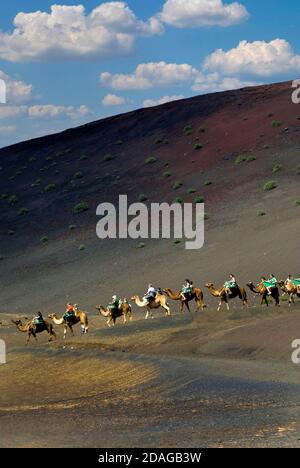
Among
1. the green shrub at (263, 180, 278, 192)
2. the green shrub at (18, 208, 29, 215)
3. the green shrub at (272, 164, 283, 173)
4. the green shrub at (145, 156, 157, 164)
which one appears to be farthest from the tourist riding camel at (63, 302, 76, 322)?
the green shrub at (145, 156, 157, 164)

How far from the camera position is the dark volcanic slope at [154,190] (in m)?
58.8

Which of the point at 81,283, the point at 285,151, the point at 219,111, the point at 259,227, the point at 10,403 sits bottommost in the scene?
the point at 10,403

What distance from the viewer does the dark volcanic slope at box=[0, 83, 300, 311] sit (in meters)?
58.8

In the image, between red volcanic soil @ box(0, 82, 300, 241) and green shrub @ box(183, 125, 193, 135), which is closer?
red volcanic soil @ box(0, 82, 300, 241)

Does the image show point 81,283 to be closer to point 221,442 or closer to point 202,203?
point 202,203

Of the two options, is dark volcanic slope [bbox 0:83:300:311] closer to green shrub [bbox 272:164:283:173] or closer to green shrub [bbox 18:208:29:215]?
green shrub [bbox 18:208:29:215]

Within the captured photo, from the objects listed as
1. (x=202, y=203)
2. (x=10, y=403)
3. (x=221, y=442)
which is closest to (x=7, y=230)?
(x=202, y=203)

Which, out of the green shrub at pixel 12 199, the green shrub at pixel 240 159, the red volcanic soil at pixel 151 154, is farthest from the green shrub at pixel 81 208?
the green shrub at pixel 240 159

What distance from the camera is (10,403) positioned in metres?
24.1

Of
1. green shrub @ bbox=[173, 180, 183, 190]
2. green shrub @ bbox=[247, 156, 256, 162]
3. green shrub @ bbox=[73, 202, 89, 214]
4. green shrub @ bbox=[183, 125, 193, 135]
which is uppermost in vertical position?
green shrub @ bbox=[183, 125, 193, 135]

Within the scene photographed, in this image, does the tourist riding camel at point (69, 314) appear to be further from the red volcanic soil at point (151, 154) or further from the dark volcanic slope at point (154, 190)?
the red volcanic soil at point (151, 154)

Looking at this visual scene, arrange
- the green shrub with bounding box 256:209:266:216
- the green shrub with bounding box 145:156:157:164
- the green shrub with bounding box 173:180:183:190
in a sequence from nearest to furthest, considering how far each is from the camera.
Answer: the green shrub with bounding box 256:209:266:216 → the green shrub with bounding box 173:180:183:190 → the green shrub with bounding box 145:156:157:164
